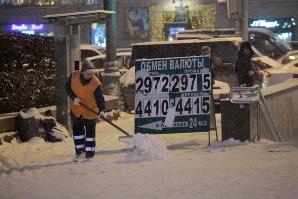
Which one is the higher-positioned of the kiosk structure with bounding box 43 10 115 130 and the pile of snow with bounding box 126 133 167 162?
the kiosk structure with bounding box 43 10 115 130

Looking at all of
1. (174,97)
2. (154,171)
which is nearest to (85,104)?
(174,97)

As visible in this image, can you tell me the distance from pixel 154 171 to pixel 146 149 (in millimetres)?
966

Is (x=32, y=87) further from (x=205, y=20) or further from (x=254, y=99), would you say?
(x=205, y=20)

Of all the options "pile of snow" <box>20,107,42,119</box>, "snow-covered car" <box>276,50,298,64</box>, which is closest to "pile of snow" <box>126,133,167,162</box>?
"pile of snow" <box>20,107,42,119</box>

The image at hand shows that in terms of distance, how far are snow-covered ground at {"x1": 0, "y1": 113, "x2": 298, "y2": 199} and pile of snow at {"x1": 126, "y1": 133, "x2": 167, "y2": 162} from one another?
1 centimetres

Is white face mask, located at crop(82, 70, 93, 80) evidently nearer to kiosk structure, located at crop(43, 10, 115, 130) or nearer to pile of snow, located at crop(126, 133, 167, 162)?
pile of snow, located at crop(126, 133, 167, 162)

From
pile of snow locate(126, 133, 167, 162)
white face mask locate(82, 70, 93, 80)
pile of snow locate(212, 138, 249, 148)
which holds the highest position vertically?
white face mask locate(82, 70, 93, 80)

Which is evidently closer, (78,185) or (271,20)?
(78,185)

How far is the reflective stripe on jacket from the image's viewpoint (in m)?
9.24

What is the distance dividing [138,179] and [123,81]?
29.6 feet

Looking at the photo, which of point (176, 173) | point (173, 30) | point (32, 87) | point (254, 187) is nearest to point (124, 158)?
point (176, 173)

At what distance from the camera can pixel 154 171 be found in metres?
8.09

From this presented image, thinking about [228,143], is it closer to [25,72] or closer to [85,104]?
[85,104]

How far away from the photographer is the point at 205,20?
1494 inches
